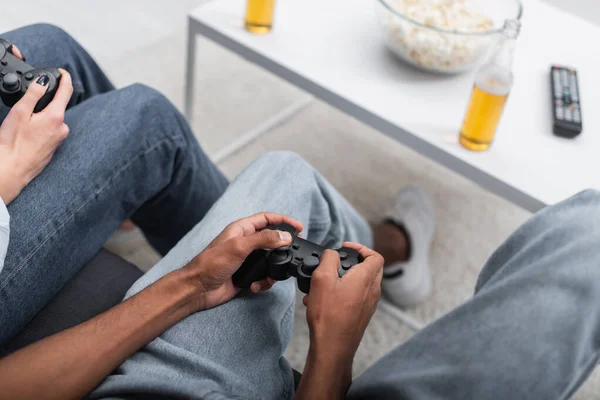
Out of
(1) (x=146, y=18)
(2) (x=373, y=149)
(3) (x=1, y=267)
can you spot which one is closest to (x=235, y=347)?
(3) (x=1, y=267)

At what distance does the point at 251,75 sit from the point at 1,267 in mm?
1277

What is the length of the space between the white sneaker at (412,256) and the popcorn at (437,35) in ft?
1.27

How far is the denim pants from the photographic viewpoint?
526 mm

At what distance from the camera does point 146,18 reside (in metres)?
2.04

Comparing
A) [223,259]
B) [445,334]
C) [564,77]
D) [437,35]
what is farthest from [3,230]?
[564,77]

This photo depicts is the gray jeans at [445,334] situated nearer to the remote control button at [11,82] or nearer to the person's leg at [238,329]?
the person's leg at [238,329]

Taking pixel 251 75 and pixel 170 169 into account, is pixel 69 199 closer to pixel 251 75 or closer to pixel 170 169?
pixel 170 169

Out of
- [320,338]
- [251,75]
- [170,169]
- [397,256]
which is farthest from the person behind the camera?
[251,75]

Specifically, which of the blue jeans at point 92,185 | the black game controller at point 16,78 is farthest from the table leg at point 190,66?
the black game controller at point 16,78

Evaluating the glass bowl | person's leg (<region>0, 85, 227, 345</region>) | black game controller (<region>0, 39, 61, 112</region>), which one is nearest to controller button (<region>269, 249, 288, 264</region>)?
person's leg (<region>0, 85, 227, 345</region>)

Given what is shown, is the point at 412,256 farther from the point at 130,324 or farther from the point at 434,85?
the point at 130,324

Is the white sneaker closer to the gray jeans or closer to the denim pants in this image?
the denim pants

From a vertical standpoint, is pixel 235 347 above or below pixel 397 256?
above

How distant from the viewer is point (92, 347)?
69cm
